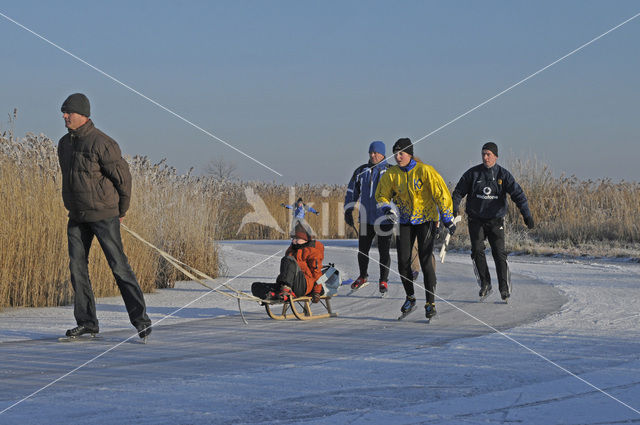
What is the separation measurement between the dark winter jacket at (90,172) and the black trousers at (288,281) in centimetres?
223

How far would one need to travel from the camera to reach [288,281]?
9.52 metres

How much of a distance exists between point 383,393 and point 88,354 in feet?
9.74

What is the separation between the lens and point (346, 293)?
12.8 m

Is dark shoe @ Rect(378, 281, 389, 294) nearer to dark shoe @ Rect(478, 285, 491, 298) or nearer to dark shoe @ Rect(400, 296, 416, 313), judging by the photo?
dark shoe @ Rect(478, 285, 491, 298)

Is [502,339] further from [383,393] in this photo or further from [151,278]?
[151,278]

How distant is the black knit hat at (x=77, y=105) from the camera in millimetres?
7887

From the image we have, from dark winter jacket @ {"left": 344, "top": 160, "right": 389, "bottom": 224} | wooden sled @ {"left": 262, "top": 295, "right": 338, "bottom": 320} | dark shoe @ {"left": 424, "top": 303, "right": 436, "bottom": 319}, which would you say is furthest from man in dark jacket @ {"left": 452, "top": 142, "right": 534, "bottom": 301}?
wooden sled @ {"left": 262, "top": 295, "right": 338, "bottom": 320}

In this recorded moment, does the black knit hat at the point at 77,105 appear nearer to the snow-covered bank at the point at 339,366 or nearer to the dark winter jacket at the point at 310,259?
the snow-covered bank at the point at 339,366

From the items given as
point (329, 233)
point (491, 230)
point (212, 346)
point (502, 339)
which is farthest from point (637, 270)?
point (329, 233)

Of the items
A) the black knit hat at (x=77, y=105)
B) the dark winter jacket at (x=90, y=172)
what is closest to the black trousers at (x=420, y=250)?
the dark winter jacket at (x=90, y=172)

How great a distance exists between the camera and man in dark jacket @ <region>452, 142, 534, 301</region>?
11555 millimetres

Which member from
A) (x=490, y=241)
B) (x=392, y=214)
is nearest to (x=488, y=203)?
(x=490, y=241)

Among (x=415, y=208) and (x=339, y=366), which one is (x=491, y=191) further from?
(x=339, y=366)

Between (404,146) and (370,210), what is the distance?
2.78 metres
